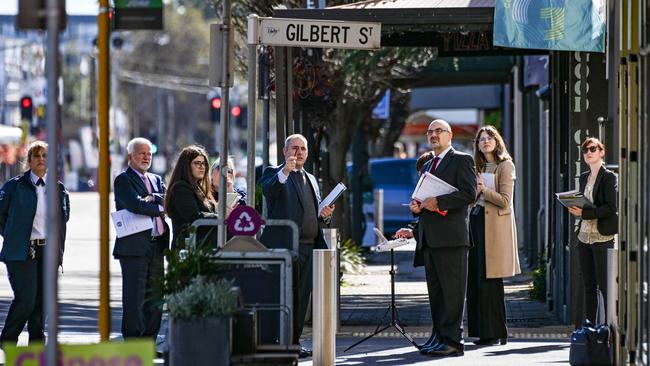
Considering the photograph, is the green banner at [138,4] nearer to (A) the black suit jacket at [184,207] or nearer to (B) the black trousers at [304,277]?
(B) the black trousers at [304,277]

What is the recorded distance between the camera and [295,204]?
506 inches

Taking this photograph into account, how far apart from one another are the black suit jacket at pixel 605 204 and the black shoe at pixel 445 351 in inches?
57.7

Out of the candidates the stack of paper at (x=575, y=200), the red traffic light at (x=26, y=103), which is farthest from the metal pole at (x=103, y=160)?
the red traffic light at (x=26, y=103)

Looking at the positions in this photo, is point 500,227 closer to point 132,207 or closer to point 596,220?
point 596,220

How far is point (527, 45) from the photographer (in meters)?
13.5

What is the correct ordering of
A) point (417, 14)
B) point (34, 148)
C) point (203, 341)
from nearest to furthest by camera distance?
point (203, 341) < point (34, 148) < point (417, 14)

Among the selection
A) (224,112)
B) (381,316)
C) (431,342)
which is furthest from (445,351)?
(381,316)

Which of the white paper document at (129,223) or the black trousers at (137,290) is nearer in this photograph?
the white paper document at (129,223)

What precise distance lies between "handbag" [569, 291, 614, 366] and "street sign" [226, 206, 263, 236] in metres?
2.36

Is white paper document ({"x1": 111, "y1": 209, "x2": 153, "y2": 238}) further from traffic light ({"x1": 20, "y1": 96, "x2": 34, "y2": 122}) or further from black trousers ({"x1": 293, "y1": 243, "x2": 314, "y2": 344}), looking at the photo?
A: traffic light ({"x1": 20, "y1": 96, "x2": 34, "y2": 122})

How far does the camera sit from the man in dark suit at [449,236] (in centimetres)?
1275

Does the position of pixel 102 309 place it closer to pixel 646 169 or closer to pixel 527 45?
pixel 646 169

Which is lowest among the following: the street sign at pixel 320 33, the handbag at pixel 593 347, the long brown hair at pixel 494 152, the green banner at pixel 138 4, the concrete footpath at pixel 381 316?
the concrete footpath at pixel 381 316

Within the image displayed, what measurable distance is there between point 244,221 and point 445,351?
Result: 2967mm
